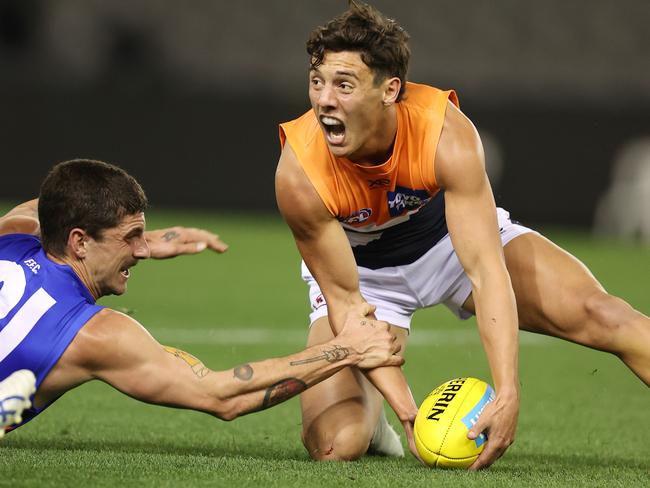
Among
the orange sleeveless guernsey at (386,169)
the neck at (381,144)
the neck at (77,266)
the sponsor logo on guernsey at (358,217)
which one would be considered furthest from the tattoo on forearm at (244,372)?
the neck at (381,144)

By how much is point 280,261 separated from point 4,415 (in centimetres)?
1120

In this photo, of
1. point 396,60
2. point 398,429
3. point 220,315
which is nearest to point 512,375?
point 396,60

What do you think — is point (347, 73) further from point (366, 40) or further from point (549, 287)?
point (549, 287)

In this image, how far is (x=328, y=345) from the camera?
197 inches

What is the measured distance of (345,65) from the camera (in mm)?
5055

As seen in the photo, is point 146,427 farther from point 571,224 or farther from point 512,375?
point 571,224

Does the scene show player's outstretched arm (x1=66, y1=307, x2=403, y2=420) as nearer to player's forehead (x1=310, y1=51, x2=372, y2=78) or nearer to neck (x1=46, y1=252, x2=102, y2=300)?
neck (x1=46, y1=252, x2=102, y2=300)

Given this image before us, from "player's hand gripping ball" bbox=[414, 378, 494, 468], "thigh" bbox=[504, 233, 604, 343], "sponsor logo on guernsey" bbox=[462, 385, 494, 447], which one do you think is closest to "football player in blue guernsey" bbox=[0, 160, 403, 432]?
"player's hand gripping ball" bbox=[414, 378, 494, 468]

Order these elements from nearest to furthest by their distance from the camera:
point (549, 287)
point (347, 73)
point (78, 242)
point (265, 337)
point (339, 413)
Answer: point (78, 242) < point (347, 73) < point (549, 287) < point (339, 413) < point (265, 337)

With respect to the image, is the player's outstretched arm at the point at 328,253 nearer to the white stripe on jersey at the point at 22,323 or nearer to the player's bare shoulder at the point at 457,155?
the player's bare shoulder at the point at 457,155

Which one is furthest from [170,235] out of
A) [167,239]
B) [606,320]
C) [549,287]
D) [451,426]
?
[606,320]

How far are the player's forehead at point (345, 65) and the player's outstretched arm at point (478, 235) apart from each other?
46 cm

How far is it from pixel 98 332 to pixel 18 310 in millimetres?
334

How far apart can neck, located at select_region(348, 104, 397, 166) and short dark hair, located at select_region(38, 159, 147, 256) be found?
995 mm
